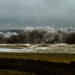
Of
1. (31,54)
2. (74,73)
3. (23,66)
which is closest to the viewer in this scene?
(74,73)

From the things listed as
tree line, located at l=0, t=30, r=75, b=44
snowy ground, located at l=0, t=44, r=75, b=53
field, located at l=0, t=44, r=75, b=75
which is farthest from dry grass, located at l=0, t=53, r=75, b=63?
tree line, located at l=0, t=30, r=75, b=44

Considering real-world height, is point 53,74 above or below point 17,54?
below

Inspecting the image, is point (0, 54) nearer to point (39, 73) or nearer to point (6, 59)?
point (6, 59)

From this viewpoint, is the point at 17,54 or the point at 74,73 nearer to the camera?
the point at 74,73

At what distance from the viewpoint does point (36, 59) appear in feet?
54.6

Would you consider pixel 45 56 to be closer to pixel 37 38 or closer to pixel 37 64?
pixel 37 64

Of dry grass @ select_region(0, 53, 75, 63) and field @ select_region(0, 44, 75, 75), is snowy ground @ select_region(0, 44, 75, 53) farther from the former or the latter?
field @ select_region(0, 44, 75, 75)

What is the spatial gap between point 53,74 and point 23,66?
2030 mm

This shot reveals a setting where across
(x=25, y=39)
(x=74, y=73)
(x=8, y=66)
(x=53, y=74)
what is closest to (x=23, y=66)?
(x=8, y=66)

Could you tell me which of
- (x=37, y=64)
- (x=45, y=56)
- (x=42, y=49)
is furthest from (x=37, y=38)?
(x=37, y=64)

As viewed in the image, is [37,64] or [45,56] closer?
[37,64]

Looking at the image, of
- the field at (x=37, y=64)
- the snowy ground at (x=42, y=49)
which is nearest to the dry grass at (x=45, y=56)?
the field at (x=37, y=64)

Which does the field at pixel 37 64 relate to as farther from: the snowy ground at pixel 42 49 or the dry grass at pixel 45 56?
the snowy ground at pixel 42 49

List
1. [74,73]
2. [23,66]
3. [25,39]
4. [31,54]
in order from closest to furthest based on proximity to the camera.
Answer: [74,73]
[23,66]
[31,54]
[25,39]
